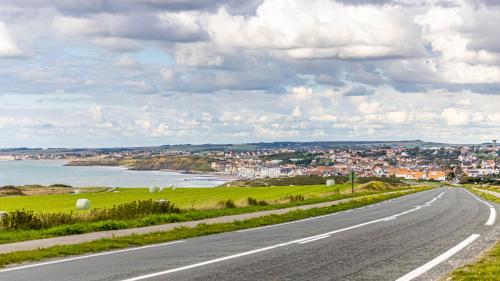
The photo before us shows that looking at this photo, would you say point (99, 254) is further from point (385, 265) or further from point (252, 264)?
point (385, 265)

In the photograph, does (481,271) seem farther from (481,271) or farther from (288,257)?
(288,257)

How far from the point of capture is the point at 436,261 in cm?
1219

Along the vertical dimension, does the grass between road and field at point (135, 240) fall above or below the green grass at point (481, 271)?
below

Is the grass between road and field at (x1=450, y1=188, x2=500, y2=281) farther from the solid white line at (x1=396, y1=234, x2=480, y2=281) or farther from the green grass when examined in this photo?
the solid white line at (x1=396, y1=234, x2=480, y2=281)

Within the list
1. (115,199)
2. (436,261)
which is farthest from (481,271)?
(115,199)

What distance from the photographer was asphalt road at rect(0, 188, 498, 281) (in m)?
10.5

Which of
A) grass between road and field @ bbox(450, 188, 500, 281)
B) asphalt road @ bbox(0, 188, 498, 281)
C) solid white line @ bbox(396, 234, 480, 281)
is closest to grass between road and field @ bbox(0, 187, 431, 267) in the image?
asphalt road @ bbox(0, 188, 498, 281)

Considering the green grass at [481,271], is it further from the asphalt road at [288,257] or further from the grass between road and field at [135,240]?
the grass between road and field at [135,240]

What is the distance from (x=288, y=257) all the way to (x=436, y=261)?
2990 mm

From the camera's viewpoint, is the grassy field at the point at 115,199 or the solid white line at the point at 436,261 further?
the grassy field at the point at 115,199

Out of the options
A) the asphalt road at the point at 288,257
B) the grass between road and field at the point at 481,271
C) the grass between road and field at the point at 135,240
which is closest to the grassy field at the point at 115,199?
the grass between road and field at the point at 135,240

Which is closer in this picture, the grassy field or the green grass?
the green grass

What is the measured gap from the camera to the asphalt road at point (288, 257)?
412 inches

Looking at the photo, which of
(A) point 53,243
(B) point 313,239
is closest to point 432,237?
(B) point 313,239
